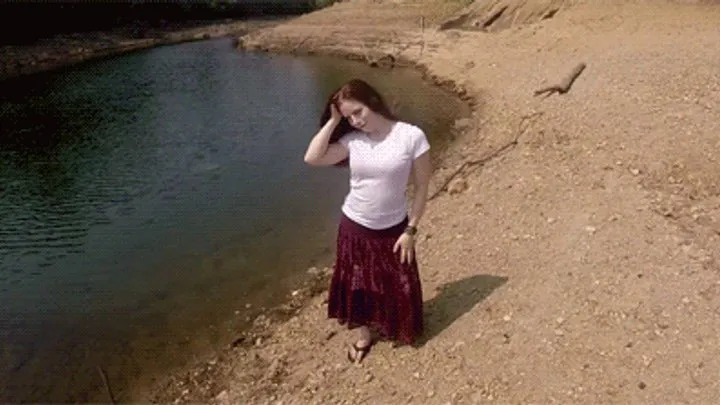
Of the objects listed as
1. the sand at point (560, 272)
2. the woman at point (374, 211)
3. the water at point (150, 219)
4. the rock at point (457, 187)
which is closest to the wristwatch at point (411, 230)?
the woman at point (374, 211)

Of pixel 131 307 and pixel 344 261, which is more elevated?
pixel 344 261

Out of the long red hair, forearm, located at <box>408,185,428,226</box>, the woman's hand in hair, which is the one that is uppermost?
the long red hair

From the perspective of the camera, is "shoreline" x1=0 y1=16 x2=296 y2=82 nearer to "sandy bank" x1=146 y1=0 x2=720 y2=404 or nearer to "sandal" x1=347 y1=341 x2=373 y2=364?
"sandy bank" x1=146 y1=0 x2=720 y2=404

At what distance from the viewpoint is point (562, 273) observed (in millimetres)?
7367

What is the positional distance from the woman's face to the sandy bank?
2630 millimetres

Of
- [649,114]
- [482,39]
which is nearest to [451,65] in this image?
[482,39]

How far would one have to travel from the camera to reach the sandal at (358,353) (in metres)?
6.47

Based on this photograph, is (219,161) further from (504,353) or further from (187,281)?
(504,353)

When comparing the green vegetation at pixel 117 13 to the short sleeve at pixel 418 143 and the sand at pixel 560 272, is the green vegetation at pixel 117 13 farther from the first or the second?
the short sleeve at pixel 418 143

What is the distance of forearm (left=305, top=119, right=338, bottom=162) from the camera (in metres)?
5.41

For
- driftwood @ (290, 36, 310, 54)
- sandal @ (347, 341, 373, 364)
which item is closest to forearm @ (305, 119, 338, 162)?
sandal @ (347, 341, 373, 364)

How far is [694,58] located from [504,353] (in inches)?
504

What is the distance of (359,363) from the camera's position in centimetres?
646

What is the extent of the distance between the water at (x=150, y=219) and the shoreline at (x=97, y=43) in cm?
926
